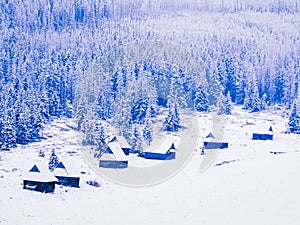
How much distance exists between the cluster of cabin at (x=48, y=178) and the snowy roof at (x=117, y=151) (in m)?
12.1

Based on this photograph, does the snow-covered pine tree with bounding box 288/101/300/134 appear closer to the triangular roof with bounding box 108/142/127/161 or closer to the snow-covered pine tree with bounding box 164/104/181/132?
the snow-covered pine tree with bounding box 164/104/181/132

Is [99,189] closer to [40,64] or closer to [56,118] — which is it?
[56,118]

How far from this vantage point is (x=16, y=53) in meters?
130

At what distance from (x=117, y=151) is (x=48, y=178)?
20035mm

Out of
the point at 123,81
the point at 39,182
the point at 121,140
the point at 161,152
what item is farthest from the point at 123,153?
the point at 123,81

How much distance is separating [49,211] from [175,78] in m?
81.4

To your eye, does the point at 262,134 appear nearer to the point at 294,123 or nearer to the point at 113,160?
the point at 294,123

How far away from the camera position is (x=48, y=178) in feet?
129

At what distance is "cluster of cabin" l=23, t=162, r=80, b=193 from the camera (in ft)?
125

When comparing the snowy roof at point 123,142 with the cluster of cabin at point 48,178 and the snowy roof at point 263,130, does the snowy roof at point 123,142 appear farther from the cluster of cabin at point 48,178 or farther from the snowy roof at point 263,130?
the cluster of cabin at point 48,178

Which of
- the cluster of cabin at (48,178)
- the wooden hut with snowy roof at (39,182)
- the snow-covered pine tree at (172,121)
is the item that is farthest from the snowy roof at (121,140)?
the wooden hut with snowy roof at (39,182)

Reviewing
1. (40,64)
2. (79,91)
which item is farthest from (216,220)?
(40,64)

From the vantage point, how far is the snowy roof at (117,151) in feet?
188

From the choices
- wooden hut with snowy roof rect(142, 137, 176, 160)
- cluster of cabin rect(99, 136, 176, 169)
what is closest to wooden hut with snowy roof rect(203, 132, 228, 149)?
cluster of cabin rect(99, 136, 176, 169)
